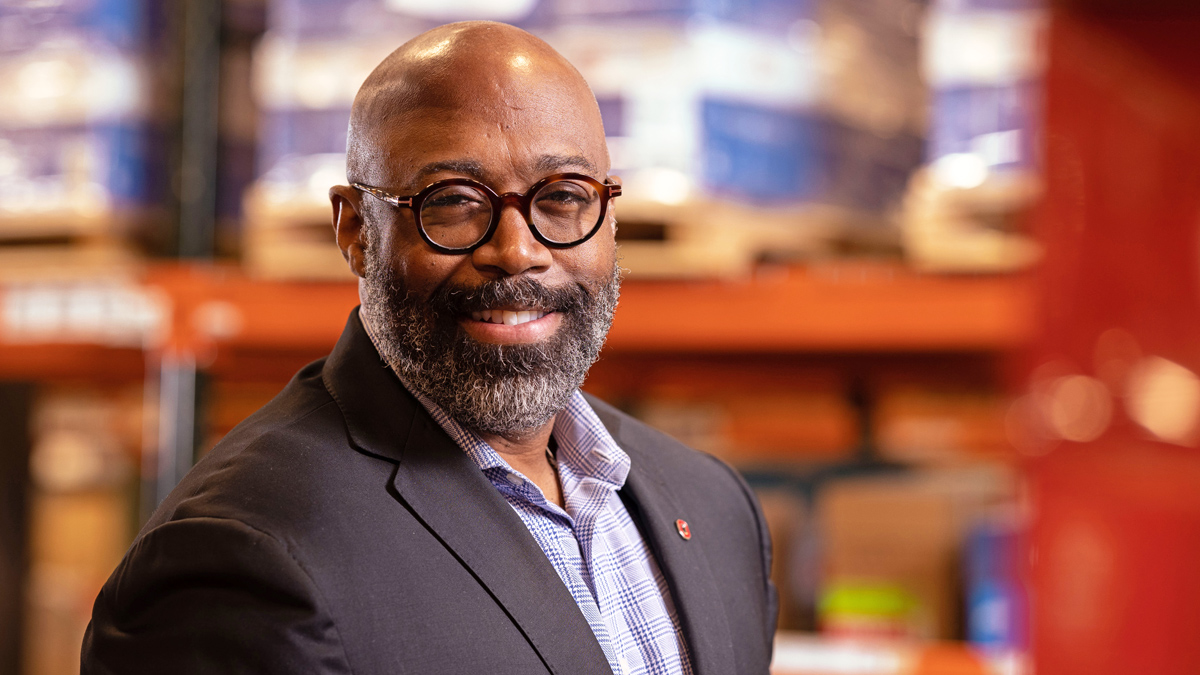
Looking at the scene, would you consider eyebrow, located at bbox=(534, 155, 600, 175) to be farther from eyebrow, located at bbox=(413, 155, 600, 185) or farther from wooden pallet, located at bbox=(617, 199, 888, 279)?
wooden pallet, located at bbox=(617, 199, 888, 279)

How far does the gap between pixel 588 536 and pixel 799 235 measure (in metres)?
1.57

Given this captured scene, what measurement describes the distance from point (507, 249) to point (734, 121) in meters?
1.42

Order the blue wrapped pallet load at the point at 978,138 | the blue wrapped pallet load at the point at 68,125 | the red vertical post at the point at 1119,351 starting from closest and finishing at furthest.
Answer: the red vertical post at the point at 1119,351 → the blue wrapped pallet load at the point at 978,138 → the blue wrapped pallet load at the point at 68,125

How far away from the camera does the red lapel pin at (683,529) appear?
1.60 metres

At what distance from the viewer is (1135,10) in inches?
39.9

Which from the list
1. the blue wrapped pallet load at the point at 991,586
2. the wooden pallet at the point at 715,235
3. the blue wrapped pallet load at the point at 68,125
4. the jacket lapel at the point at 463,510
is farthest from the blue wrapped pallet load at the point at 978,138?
the blue wrapped pallet load at the point at 68,125

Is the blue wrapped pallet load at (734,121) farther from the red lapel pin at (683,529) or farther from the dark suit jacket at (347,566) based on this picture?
the dark suit jacket at (347,566)

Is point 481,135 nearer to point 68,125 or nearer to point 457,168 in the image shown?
point 457,168

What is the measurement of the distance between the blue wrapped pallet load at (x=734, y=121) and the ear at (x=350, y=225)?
116 cm

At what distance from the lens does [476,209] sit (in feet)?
4.40

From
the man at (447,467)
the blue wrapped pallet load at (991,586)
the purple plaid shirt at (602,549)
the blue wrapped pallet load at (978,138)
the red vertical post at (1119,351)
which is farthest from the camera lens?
the blue wrapped pallet load at (991,586)

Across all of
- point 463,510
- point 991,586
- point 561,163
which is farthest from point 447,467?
point 991,586

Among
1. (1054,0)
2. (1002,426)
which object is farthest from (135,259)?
(1054,0)

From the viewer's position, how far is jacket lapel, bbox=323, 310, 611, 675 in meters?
1.28
